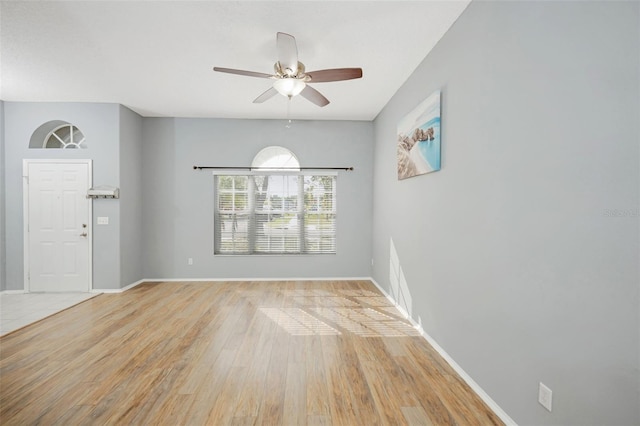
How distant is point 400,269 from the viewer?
370cm

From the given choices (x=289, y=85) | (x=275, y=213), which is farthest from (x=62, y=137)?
(x=289, y=85)

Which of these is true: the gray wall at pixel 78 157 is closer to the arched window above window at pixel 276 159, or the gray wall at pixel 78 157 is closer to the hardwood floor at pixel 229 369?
the hardwood floor at pixel 229 369

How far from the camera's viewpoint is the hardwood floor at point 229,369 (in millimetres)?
1831

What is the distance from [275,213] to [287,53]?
3.22 metres

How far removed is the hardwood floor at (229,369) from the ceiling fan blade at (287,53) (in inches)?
103

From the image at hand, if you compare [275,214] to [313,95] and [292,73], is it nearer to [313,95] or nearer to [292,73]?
[313,95]

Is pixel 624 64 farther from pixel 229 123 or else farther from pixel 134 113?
pixel 134 113

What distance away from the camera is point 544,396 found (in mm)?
1497

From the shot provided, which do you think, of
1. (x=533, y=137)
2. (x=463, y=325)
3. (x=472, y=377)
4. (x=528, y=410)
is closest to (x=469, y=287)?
(x=463, y=325)

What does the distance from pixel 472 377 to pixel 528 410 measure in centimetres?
53

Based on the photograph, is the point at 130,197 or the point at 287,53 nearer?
the point at 287,53

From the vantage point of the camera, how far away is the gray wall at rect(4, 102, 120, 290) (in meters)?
4.40

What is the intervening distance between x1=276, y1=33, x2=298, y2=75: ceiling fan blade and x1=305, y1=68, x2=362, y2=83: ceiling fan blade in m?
0.16

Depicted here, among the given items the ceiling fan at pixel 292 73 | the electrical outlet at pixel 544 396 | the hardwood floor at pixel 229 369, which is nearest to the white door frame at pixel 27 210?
the hardwood floor at pixel 229 369
